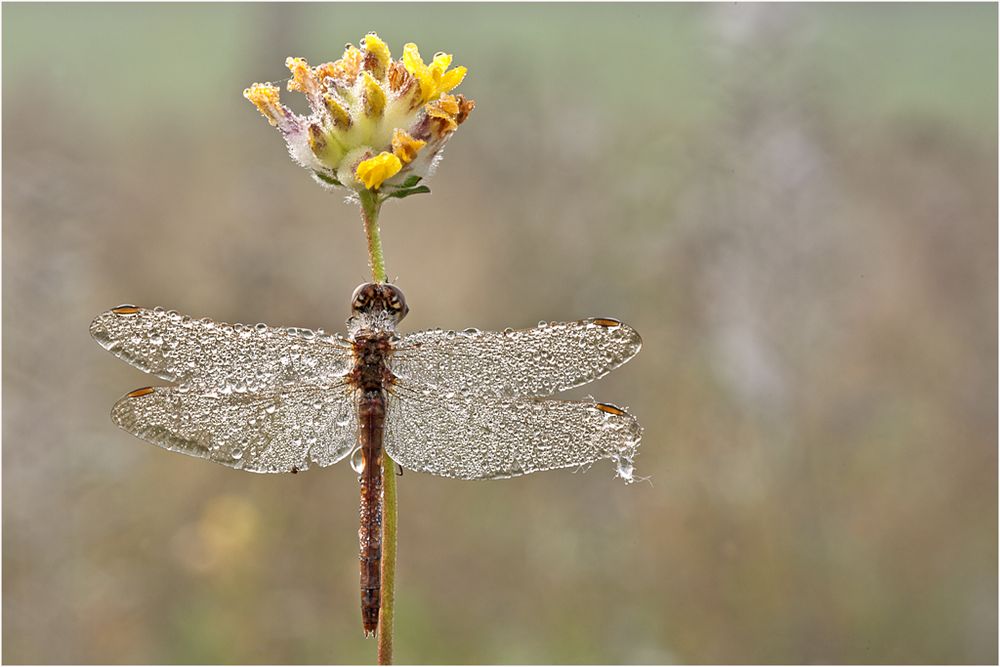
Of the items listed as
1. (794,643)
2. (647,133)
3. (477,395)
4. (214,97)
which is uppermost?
(214,97)

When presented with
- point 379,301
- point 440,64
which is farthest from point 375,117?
point 379,301

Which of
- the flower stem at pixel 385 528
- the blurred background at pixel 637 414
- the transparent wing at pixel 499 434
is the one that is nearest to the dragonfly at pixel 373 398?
the transparent wing at pixel 499 434

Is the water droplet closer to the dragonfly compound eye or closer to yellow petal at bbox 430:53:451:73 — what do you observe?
the dragonfly compound eye

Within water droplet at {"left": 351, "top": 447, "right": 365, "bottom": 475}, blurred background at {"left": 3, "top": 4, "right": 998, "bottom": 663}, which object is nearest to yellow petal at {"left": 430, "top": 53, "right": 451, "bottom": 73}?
water droplet at {"left": 351, "top": 447, "right": 365, "bottom": 475}

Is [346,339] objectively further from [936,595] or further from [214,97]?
[214,97]

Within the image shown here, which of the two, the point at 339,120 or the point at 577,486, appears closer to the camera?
the point at 339,120

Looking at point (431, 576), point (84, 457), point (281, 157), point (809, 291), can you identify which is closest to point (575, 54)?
point (281, 157)

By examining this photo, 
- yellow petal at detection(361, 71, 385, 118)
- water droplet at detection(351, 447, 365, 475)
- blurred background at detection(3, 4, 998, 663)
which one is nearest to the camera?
yellow petal at detection(361, 71, 385, 118)

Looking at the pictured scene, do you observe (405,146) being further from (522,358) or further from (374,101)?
(522,358)
